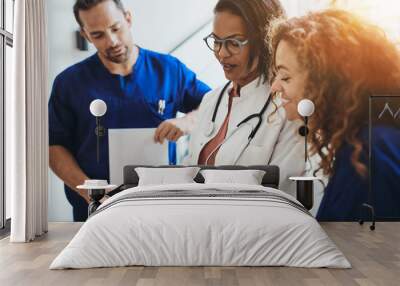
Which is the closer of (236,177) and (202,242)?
(202,242)

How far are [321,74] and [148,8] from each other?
2.28 metres

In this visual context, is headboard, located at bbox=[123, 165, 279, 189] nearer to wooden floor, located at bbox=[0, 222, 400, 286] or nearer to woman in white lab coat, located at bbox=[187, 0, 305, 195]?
woman in white lab coat, located at bbox=[187, 0, 305, 195]

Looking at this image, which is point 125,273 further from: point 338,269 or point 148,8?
point 148,8

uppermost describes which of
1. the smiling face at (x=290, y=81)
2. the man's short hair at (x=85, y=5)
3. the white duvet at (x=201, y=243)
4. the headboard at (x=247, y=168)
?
the man's short hair at (x=85, y=5)

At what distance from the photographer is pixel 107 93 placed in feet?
23.8

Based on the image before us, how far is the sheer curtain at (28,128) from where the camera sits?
5.89 meters

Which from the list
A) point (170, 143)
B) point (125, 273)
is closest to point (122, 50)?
point (170, 143)

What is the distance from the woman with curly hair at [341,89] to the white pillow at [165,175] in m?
1.45

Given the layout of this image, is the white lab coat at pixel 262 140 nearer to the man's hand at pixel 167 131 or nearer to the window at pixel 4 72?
the man's hand at pixel 167 131

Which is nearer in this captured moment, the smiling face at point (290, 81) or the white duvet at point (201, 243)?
the white duvet at point (201, 243)

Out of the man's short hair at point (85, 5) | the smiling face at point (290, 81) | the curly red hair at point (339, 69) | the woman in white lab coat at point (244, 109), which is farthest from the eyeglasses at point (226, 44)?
the man's short hair at point (85, 5)

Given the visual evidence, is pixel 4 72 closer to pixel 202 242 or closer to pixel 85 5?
pixel 85 5

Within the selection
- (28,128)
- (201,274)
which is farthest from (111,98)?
(201,274)

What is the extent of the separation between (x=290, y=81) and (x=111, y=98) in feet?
7.22
